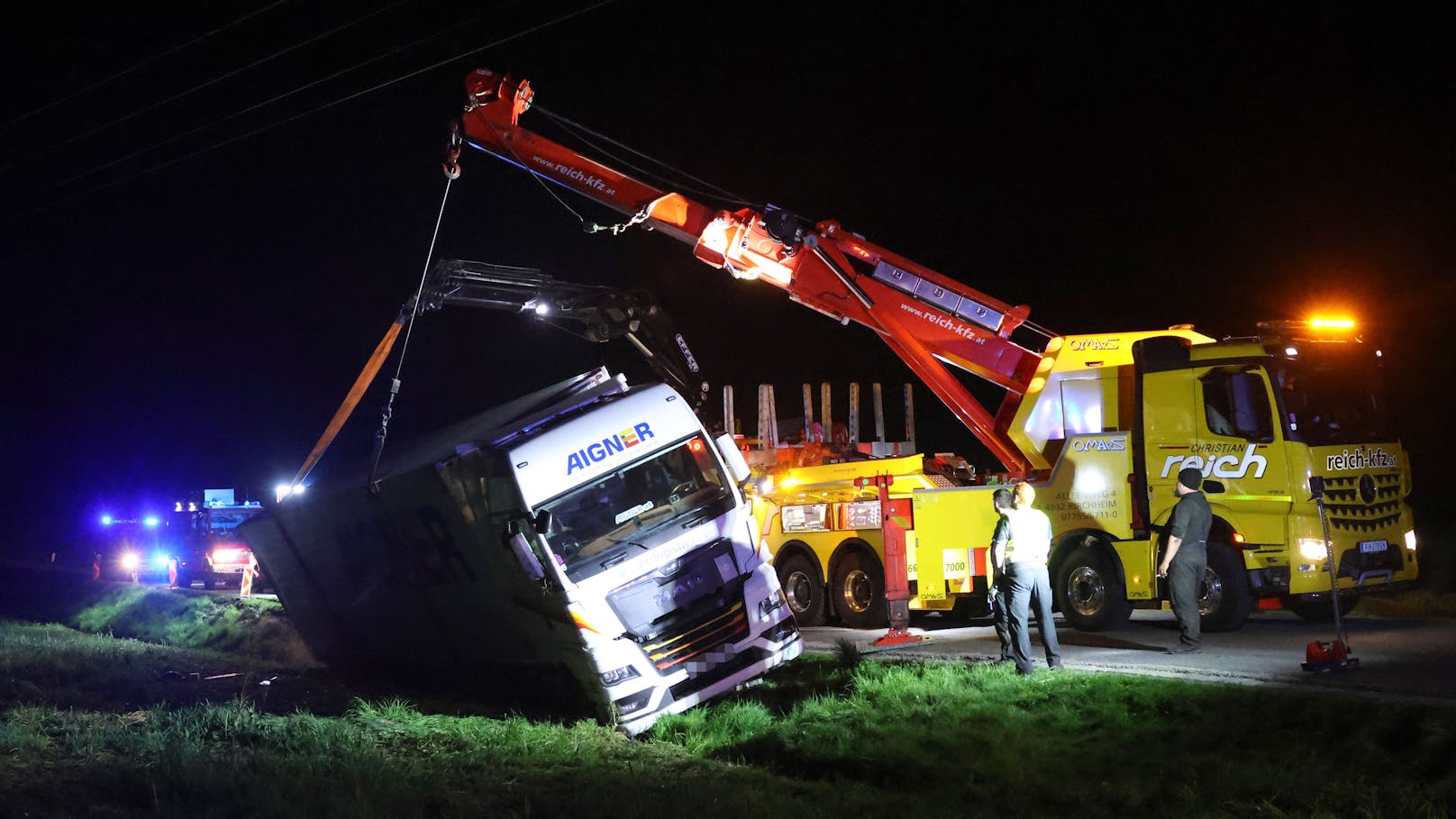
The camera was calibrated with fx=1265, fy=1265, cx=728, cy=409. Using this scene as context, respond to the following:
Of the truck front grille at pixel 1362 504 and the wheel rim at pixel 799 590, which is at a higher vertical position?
the truck front grille at pixel 1362 504

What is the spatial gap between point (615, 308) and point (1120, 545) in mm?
6421

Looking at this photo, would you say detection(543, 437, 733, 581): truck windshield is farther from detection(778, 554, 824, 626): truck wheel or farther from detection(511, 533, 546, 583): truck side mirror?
detection(778, 554, 824, 626): truck wheel

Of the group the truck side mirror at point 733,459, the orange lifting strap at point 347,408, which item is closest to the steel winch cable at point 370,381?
the orange lifting strap at point 347,408

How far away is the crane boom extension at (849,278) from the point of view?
555 inches

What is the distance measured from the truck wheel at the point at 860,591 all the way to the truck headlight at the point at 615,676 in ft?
19.3

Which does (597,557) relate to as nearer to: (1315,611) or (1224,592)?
(1224,592)

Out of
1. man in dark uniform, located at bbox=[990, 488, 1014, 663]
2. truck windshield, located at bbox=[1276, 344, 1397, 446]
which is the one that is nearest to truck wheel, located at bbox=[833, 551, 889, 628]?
man in dark uniform, located at bbox=[990, 488, 1014, 663]

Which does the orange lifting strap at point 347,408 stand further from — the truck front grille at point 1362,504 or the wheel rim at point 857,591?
the truck front grille at point 1362,504

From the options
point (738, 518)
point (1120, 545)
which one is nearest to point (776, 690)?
point (738, 518)

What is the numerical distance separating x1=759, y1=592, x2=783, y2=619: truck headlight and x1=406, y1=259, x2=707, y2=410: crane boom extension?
4552mm

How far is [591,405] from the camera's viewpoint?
11.0 metres

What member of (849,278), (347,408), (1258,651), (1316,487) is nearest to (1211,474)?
(1316,487)

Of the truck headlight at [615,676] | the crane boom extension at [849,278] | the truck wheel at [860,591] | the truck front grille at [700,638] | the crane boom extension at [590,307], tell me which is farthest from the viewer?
the truck wheel at [860,591]

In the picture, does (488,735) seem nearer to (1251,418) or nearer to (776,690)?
(776,690)
